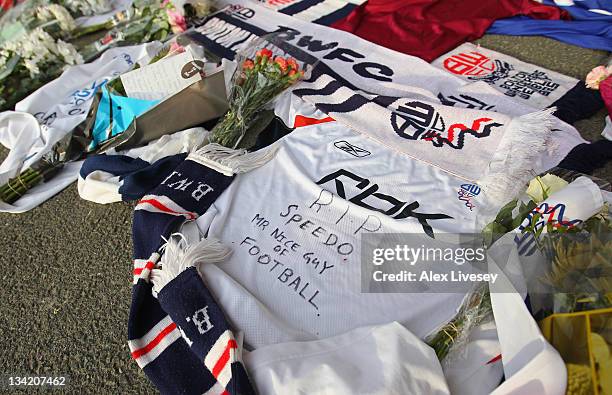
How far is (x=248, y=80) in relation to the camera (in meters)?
2.21

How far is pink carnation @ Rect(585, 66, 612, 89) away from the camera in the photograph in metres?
2.18

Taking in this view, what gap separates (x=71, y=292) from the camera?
1.88m

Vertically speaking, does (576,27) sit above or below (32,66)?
above

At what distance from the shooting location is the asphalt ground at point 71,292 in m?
1.64

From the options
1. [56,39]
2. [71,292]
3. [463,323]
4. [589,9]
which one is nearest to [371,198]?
[463,323]

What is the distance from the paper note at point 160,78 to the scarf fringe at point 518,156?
1.34m

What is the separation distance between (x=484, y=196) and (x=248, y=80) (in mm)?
1118

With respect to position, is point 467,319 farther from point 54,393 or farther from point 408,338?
point 54,393

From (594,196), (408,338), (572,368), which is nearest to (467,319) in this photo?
(408,338)

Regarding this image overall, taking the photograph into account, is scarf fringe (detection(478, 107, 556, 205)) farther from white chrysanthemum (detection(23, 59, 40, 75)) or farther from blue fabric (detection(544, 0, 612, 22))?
white chrysanthemum (detection(23, 59, 40, 75))

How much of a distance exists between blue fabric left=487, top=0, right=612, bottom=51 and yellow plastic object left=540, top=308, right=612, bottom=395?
1899mm

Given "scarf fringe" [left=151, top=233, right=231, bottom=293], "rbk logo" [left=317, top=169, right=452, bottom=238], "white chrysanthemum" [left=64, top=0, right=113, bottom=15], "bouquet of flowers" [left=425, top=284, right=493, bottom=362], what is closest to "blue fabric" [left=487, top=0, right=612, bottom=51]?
"rbk logo" [left=317, top=169, right=452, bottom=238]

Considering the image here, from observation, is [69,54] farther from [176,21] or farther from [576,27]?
[576,27]

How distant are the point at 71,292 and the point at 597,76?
7.63ft
